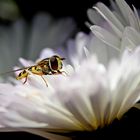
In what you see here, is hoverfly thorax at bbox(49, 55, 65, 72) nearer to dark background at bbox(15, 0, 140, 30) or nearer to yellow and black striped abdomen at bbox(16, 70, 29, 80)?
yellow and black striped abdomen at bbox(16, 70, 29, 80)

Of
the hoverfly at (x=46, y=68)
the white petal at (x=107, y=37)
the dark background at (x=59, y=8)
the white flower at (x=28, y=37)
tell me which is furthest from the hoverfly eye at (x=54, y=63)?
the white flower at (x=28, y=37)

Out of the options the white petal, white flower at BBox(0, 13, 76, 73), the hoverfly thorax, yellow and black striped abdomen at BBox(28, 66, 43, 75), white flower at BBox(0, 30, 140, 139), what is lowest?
white flower at BBox(0, 30, 140, 139)

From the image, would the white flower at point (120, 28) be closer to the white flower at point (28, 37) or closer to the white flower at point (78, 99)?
the white flower at point (78, 99)

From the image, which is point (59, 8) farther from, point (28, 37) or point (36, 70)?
point (36, 70)

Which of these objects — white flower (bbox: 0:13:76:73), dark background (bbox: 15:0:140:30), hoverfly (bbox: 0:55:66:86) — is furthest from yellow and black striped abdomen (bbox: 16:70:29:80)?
white flower (bbox: 0:13:76:73)

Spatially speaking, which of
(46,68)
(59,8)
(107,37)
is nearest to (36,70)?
(46,68)

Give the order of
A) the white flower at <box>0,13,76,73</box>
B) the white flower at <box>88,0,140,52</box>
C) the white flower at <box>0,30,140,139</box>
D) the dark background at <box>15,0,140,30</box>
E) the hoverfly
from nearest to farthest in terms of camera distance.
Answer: the white flower at <box>0,30,140,139</box> → the white flower at <box>88,0,140,52</box> → the hoverfly → the dark background at <box>15,0,140,30</box> → the white flower at <box>0,13,76,73</box>
